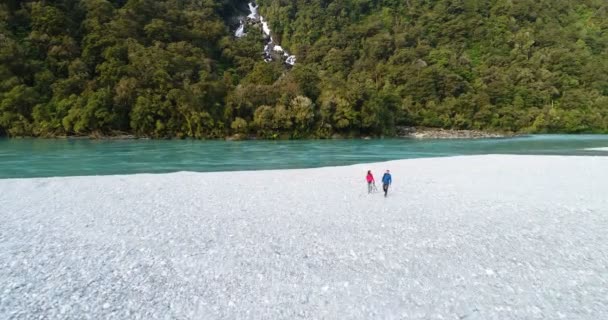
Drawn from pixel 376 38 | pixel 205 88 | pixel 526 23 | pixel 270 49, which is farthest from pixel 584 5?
pixel 205 88

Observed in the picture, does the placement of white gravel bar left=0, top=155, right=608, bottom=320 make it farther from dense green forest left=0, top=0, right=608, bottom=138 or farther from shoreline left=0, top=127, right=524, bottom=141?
dense green forest left=0, top=0, right=608, bottom=138

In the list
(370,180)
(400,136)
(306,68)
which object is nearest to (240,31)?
(306,68)

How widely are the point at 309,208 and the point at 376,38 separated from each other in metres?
132

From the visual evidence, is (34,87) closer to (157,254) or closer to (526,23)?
(157,254)

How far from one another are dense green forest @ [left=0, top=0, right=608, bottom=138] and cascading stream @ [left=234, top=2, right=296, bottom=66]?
11.9 ft

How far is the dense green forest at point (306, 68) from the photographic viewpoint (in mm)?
69188

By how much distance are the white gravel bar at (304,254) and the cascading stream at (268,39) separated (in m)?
127

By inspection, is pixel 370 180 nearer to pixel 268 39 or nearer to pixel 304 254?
pixel 304 254

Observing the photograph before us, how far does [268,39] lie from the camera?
6132 inches

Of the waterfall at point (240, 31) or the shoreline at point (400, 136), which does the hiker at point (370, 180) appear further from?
the waterfall at point (240, 31)

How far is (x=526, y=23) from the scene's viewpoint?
466ft

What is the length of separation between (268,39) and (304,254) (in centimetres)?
15689

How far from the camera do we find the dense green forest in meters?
69.2

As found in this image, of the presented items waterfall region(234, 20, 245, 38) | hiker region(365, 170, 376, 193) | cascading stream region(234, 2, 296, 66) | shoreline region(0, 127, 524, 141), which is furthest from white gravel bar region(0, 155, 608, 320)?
waterfall region(234, 20, 245, 38)
